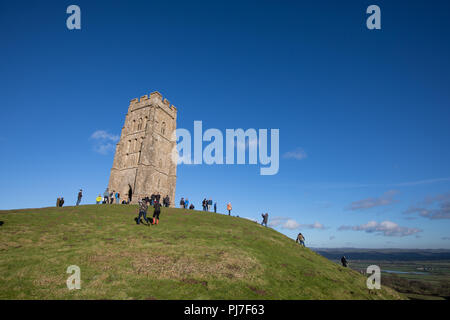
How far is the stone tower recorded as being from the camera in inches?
1560

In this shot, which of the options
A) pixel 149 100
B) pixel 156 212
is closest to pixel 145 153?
pixel 149 100

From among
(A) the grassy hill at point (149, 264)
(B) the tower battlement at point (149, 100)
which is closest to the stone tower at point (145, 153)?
(B) the tower battlement at point (149, 100)

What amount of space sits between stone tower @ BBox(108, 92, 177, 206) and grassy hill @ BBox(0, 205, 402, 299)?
20.6m

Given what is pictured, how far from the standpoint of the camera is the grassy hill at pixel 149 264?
9.08 meters

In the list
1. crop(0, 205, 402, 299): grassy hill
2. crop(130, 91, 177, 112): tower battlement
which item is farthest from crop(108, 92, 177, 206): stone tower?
crop(0, 205, 402, 299): grassy hill

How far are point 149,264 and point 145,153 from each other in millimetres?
31333

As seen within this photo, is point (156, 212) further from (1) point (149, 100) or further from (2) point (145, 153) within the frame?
(1) point (149, 100)

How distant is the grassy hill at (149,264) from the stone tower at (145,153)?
2062 centimetres

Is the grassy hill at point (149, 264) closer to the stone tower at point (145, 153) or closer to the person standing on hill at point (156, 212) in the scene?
the person standing on hill at point (156, 212)

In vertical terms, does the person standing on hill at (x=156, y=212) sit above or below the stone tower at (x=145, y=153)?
below

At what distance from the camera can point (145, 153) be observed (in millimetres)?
40000
